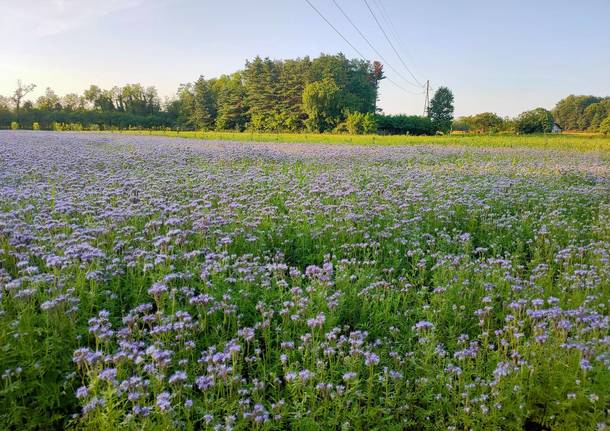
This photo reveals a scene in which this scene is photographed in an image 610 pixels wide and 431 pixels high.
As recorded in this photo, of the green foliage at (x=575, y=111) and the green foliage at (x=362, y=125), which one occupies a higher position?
the green foliage at (x=575, y=111)

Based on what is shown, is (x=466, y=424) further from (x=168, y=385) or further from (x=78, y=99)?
(x=78, y=99)

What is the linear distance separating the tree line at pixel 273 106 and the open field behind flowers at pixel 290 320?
53.7 meters

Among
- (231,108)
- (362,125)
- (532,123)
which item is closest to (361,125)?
(362,125)

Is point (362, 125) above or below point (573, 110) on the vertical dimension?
below

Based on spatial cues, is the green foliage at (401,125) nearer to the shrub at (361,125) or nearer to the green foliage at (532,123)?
the shrub at (361,125)

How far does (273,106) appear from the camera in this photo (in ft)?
245

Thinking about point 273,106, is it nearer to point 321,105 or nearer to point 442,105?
point 321,105

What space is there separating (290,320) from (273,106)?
7431 centimetres

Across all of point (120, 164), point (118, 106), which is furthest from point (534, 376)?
point (118, 106)

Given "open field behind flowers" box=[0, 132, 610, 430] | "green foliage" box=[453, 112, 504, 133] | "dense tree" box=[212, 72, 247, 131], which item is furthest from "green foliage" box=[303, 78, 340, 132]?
→ "open field behind flowers" box=[0, 132, 610, 430]

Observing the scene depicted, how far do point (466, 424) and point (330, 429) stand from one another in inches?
37.8

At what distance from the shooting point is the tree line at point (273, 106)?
62750 millimetres

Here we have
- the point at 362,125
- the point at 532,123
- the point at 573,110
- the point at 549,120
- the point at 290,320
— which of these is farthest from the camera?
the point at 573,110

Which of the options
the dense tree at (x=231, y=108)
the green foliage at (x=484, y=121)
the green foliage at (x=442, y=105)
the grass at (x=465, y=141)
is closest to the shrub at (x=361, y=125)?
the grass at (x=465, y=141)
